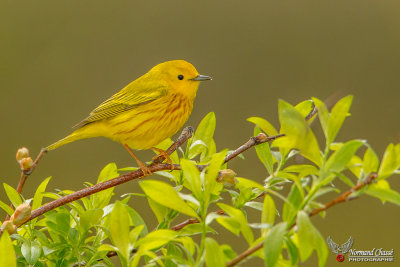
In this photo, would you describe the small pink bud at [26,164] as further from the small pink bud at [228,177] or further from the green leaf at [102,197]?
the small pink bud at [228,177]

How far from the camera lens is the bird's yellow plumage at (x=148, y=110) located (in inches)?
54.6

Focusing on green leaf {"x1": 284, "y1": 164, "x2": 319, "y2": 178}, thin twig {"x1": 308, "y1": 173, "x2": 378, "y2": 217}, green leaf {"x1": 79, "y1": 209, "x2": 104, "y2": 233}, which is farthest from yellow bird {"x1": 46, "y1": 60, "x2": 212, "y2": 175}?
thin twig {"x1": 308, "y1": 173, "x2": 378, "y2": 217}

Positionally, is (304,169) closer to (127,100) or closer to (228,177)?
(228,177)

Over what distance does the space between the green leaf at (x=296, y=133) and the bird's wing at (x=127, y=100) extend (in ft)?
3.37

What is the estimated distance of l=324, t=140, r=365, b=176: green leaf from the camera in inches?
16.4

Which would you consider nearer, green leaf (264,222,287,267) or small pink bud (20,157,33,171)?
green leaf (264,222,287,267)

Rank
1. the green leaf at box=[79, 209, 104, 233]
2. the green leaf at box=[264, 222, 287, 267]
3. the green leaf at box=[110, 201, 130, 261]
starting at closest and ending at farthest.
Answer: the green leaf at box=[264, 222, 287, 267] → the green leaf at box=[110, 201, 130, 261] → the green leaf at box=[79, 209, 104, 233]

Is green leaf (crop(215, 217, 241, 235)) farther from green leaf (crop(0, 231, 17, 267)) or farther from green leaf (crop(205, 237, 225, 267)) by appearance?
green leaf (crop(0, 231, 17, 267))

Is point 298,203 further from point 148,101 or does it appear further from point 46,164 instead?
point 46,164

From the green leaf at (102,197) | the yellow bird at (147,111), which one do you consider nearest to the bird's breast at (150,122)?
the yellow bird at (147,111)

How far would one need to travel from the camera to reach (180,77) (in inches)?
60.9

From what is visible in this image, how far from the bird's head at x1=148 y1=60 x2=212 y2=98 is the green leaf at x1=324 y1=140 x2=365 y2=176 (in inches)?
43.7

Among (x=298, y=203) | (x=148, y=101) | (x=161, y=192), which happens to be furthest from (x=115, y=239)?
(x=148, y=101)

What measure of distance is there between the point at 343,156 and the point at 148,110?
1.09 metres
